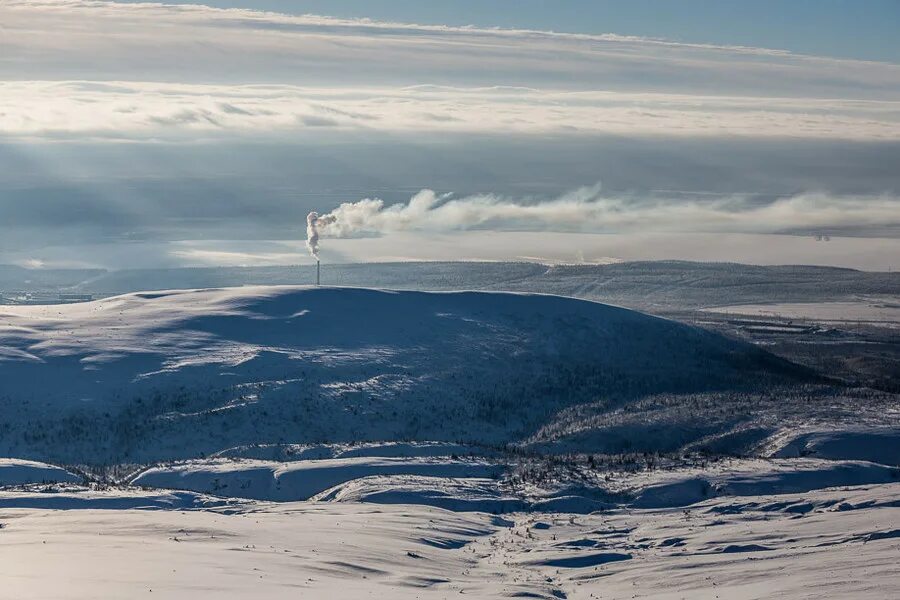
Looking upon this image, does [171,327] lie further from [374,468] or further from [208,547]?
[208,547]

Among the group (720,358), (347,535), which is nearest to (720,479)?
(347,535)

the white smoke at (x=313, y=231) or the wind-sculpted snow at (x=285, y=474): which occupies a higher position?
the white smoke at (x=313, y=231)

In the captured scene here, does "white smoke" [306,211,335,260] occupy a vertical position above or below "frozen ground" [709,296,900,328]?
above

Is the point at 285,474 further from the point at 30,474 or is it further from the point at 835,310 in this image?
the point at 835,310

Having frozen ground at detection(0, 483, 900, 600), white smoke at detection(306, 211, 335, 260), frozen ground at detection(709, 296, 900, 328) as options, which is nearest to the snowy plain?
frozen ground at detection(0, 483, 900, 600)

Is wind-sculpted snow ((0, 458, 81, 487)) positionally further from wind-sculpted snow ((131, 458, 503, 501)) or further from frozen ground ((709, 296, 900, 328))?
frozen ground ((709, 296, 900, 328))

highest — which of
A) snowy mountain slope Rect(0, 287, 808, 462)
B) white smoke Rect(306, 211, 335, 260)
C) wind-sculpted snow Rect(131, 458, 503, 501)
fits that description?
white smoke Rect(306, 211, 335, 260)

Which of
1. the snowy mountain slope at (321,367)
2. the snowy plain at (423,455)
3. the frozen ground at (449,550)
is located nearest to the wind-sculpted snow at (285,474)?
the snowy plain at (423,455)

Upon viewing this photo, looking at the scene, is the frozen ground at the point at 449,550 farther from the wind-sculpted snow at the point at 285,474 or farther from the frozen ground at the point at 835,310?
the frozen ground at the point at 835,310
